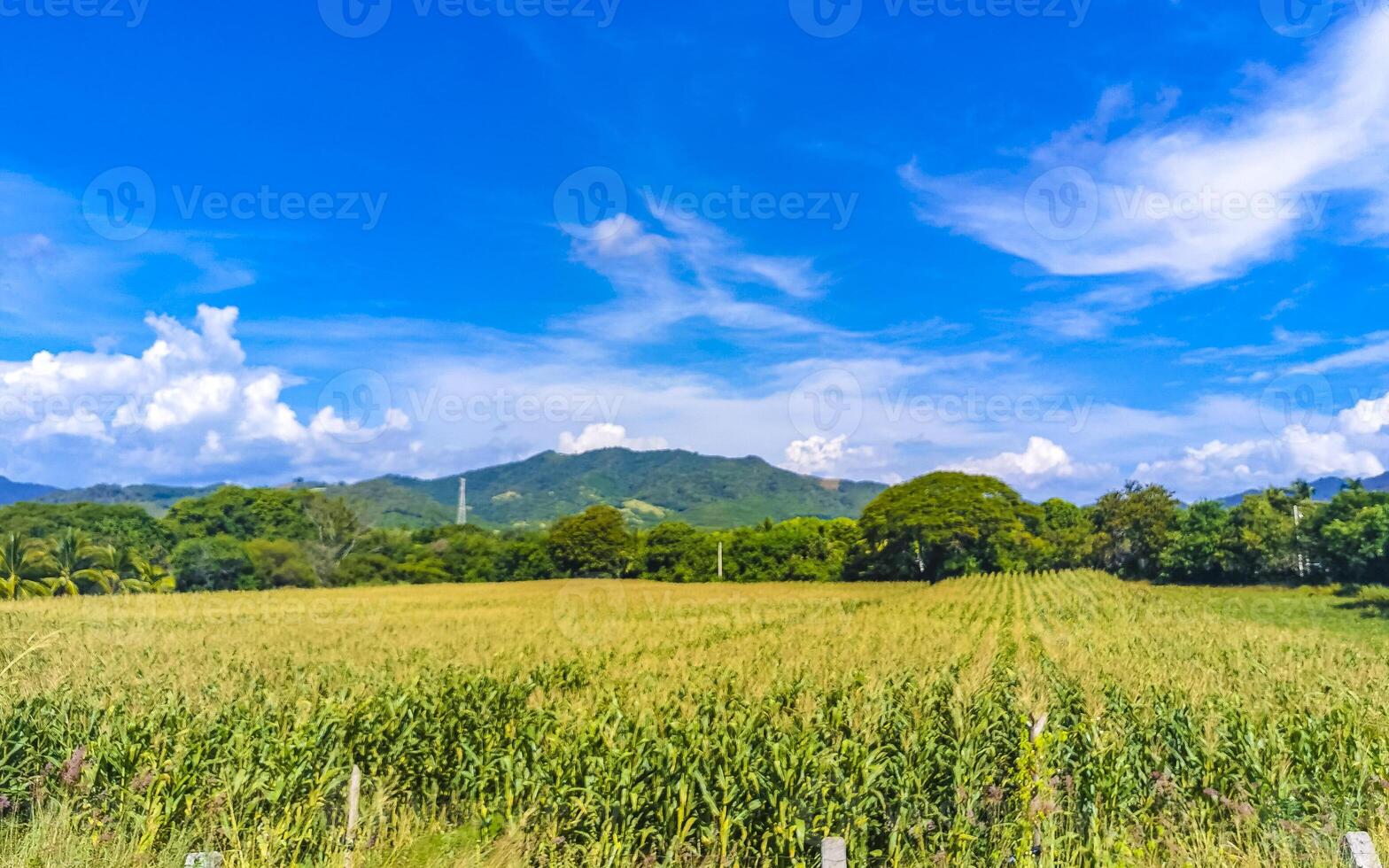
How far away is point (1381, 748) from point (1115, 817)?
3.35m

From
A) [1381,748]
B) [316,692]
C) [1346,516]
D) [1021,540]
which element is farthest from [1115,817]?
[1021,540]

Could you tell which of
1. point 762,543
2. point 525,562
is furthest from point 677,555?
point 525,562

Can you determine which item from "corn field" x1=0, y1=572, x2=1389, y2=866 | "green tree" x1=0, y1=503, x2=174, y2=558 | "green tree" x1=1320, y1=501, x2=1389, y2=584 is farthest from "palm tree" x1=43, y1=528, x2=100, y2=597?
"green tree" x1=1320, y1=501, x2=1389, y2=584

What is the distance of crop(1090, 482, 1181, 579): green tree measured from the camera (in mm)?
99312

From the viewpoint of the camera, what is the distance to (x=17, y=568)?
4969 cm

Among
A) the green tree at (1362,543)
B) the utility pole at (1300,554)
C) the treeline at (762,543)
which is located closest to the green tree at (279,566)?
the treeline at (762,543)

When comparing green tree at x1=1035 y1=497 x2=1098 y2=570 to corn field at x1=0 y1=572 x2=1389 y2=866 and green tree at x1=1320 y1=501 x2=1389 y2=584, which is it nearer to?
green tree at x1=1320 y1=501 x2=1389 y2=584

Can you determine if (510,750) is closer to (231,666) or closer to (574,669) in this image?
(574,669)

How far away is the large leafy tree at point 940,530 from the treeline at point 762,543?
196 millimetres

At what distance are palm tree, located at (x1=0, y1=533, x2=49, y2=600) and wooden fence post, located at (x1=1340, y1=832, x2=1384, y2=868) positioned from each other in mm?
63958

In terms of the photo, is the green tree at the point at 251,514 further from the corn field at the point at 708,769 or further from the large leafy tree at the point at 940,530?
the corn field at the point at 708,769

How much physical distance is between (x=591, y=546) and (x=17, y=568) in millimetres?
56352

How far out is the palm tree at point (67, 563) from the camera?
5231 centimetres

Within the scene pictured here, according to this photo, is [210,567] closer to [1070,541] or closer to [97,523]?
[97,523]
